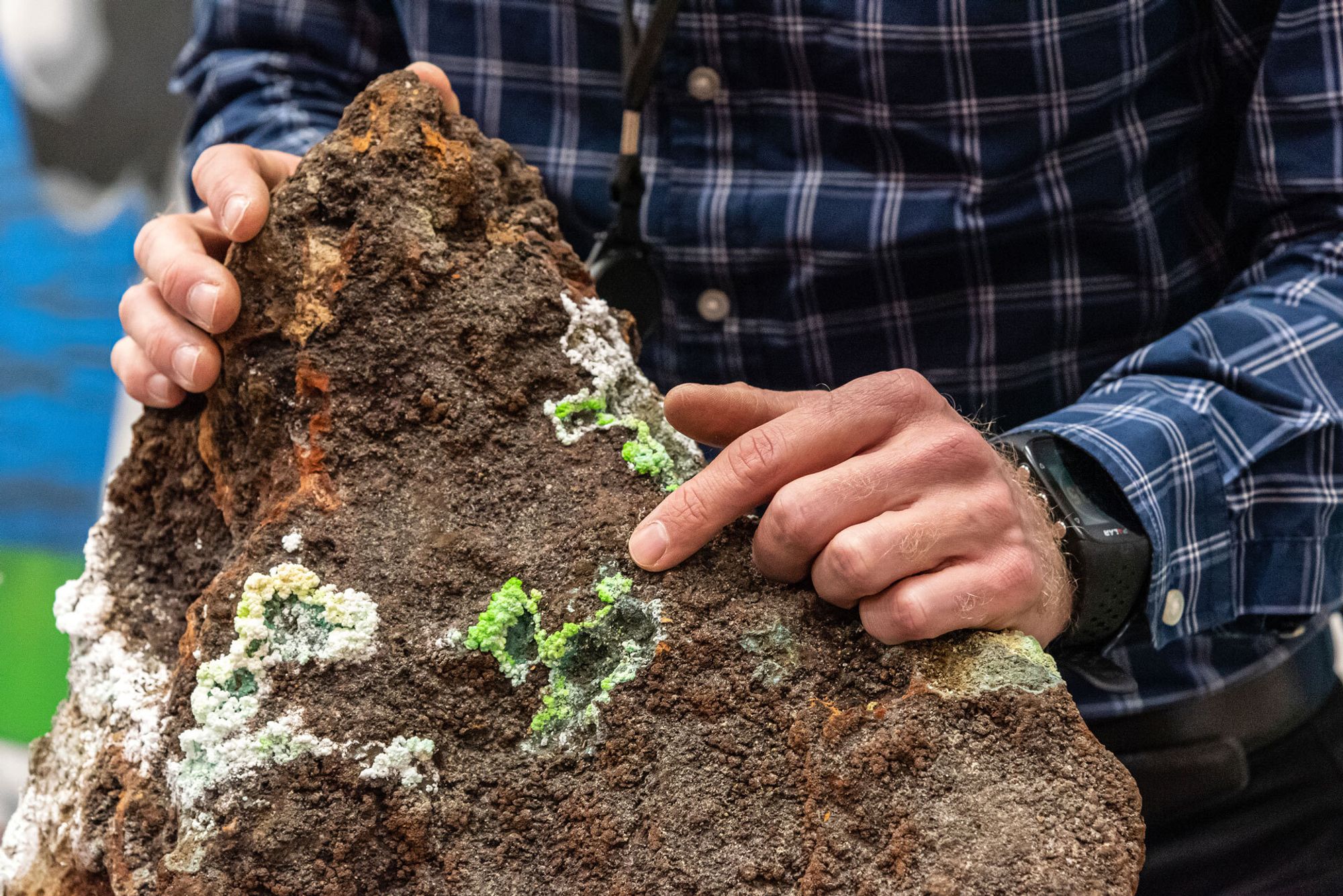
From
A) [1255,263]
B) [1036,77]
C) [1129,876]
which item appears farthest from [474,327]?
[1255,263]

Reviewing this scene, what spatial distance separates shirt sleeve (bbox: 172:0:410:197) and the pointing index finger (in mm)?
981

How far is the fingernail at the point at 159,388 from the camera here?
3.45 ft

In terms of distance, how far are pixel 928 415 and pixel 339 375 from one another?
53cm

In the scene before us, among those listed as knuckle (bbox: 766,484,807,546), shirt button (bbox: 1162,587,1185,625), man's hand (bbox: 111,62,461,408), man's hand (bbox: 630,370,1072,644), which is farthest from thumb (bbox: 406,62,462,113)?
shirt button (bbox: 1162,587,1185,625)

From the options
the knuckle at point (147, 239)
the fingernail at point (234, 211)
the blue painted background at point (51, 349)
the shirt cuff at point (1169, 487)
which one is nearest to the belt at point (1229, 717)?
the shirt cuff at point (1169, 487)

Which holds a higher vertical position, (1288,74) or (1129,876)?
(1288,74)

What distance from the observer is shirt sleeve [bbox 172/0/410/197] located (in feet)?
5.05

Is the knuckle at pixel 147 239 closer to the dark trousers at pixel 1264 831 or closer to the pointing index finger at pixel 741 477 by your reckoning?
the pointing index finger at pixel 741 477

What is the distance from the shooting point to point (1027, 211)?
1.32 metres

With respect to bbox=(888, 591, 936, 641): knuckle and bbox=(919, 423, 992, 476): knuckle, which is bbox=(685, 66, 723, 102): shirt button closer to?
bbox=(919, 423, 992, 476): knuckle

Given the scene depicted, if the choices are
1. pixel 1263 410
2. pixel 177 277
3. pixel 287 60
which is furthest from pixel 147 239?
pixel 1263 410

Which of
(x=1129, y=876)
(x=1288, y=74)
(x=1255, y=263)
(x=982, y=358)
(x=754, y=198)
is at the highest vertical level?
(x=1288, y=74)

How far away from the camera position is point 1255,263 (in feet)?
4.39

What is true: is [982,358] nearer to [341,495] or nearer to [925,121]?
[925,121]
